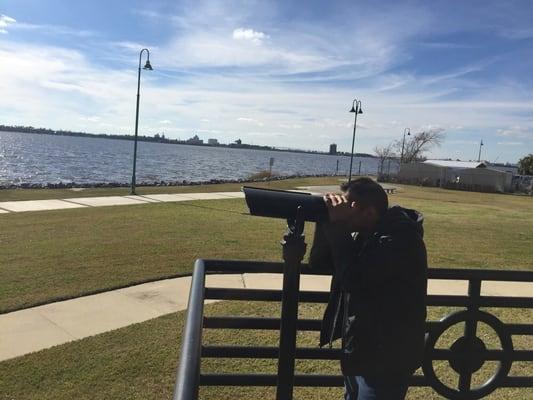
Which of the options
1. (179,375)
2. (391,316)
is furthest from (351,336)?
(179,375)

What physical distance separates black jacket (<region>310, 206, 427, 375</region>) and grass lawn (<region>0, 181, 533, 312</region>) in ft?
16.0

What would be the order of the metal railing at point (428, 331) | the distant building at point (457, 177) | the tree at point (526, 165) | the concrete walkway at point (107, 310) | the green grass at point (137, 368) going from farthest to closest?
1. the tree at point (526, 165)
2. the distant building at point (457, 177)
3. the concrete walkway at point (107, 310)
4. the green grass at point (137, 368)
5. the metal railing at point (428, 331)

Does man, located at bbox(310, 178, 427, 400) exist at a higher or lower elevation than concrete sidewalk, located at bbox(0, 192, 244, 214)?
higher

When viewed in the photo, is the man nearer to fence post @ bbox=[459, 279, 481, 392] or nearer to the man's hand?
the man's hand

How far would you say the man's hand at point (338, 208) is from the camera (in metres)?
2.14

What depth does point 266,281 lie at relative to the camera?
7402mm

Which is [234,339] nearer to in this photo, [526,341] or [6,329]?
[6,329]

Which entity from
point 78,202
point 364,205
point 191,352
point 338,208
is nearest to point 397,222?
point 364,205

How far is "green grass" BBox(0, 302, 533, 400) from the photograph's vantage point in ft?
13.2

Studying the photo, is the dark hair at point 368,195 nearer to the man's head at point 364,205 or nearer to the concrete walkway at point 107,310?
the man's head at point 364,205

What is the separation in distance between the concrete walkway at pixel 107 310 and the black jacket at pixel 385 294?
12.0 feet

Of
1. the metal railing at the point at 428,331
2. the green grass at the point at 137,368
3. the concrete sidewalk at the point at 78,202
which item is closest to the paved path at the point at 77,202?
the concrete sidewalk at the point at 78,202

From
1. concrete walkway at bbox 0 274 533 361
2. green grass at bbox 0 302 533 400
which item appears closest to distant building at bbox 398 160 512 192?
concrete walkway at bbox 0 274 533 361

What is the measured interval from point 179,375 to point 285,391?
49.3 inches
